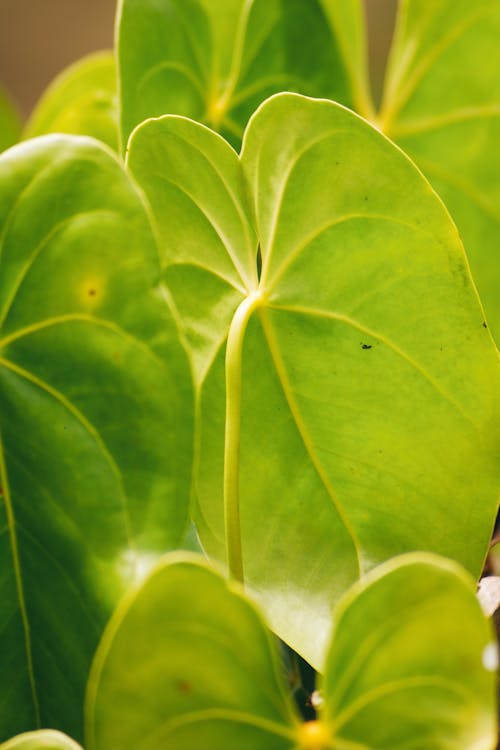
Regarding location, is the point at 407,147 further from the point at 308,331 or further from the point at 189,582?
the point at 189,582

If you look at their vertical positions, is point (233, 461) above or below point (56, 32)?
below

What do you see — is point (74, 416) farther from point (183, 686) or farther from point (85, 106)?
point (85, 106)

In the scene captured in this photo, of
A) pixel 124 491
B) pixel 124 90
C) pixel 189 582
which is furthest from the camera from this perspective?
pixel 124 90

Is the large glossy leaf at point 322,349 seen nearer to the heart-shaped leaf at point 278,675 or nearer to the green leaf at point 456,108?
the heart-shaped leaf at point 278,675

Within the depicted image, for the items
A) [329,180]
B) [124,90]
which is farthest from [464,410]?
[124,90]

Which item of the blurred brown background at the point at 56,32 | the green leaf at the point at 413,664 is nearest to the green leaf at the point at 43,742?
the green leaf at the point at 413,664

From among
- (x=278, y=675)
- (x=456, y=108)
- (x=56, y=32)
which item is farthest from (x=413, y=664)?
(x=56, y=32)
